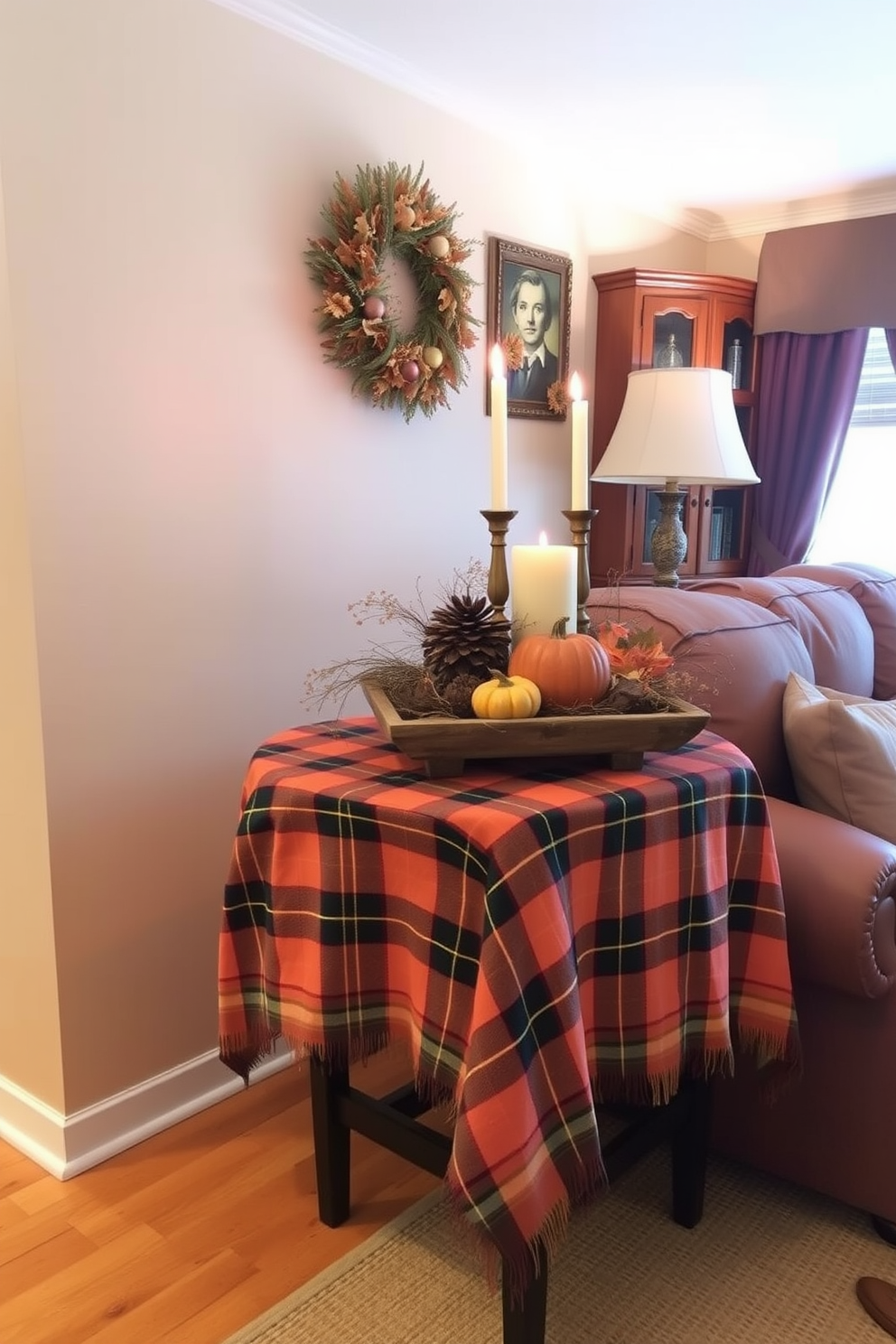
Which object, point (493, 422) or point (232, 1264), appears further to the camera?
point (232, 1264)

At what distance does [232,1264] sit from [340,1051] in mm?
477

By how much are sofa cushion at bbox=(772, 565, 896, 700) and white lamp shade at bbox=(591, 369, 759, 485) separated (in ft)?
1.12

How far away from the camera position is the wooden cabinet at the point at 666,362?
122 inches

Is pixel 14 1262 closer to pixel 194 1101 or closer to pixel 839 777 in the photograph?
pixel 194 1101

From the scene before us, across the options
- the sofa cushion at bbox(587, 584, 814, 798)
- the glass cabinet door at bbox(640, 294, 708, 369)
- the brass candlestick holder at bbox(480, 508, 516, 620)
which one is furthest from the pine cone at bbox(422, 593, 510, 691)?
the glass cabinet door at bbox(640, 294, 708, 369)

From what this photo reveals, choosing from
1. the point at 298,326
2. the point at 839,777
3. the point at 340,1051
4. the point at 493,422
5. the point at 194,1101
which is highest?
the point at 298,326

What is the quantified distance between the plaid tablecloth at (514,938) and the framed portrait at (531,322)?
1.59m

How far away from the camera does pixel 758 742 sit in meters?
1.85

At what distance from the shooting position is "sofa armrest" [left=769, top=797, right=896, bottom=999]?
1.45 metres

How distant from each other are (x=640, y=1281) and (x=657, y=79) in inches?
99.9

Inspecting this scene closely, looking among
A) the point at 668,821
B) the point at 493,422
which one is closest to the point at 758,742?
the point at 668,821

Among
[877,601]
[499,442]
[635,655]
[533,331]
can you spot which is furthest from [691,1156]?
[533,331]

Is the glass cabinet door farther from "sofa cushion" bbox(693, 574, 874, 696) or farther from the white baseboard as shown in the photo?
the white baseboard

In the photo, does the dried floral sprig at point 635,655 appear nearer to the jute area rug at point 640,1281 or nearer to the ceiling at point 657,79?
the jute area rug at point 640,1281
